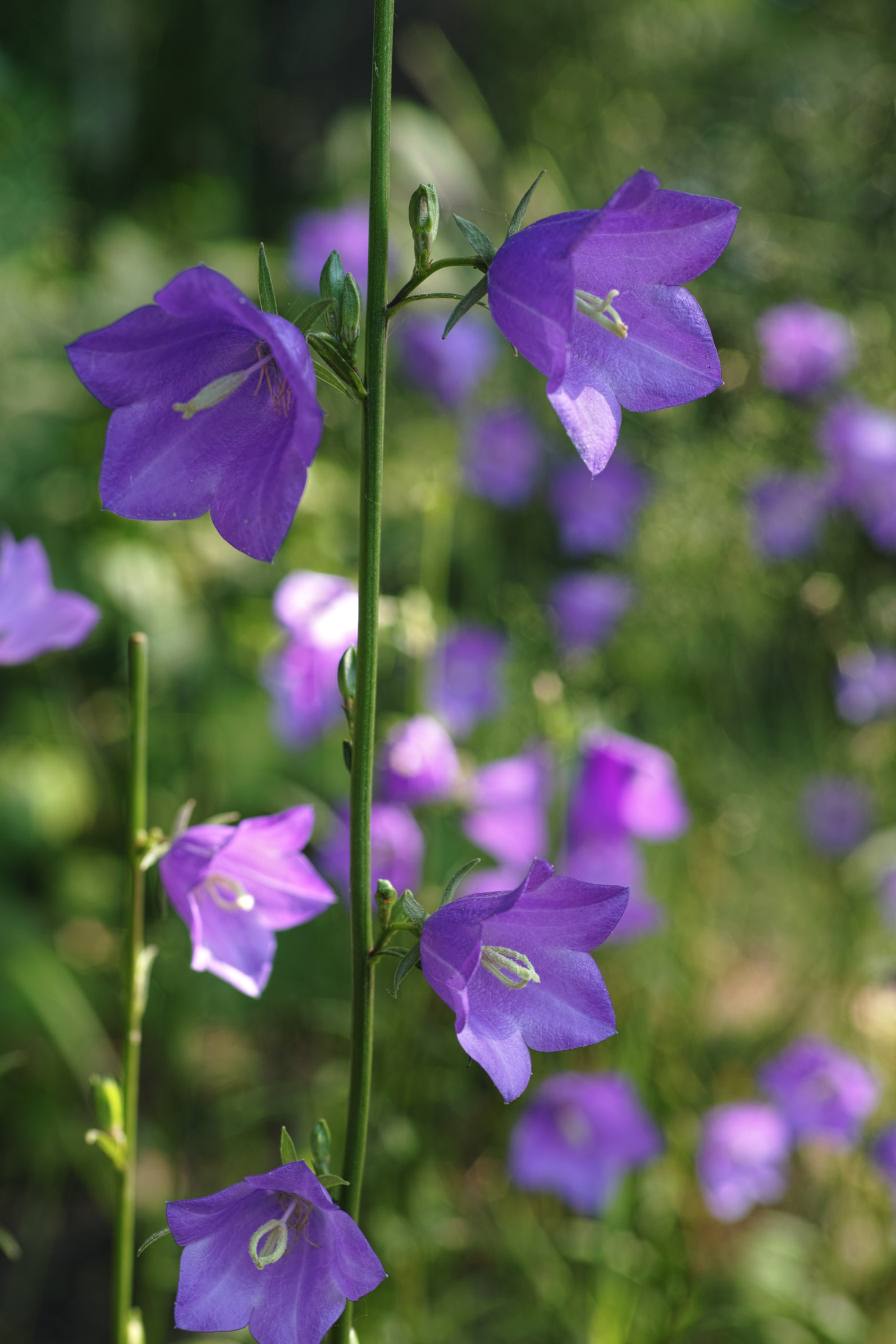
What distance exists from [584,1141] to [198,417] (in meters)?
1.41

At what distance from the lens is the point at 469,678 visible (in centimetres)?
220

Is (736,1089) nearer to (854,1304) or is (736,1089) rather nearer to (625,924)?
(854,1304)

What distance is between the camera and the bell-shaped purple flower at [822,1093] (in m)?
1.86

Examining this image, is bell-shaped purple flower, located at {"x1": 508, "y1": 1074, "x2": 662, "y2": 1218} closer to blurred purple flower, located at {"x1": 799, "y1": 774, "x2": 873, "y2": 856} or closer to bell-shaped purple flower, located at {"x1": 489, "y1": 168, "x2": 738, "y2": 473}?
blurred purple flower, located at {"x1": 799, "y1": 774, "x2": 873, "y2": 856}

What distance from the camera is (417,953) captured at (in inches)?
26.5

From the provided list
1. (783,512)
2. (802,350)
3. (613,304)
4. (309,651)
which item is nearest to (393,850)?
(309,651)

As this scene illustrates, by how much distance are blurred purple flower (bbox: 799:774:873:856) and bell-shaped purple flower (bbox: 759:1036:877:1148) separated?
82 cm

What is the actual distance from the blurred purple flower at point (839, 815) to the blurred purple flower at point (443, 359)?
136 cm

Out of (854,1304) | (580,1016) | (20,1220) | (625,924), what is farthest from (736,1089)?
(580,1016)

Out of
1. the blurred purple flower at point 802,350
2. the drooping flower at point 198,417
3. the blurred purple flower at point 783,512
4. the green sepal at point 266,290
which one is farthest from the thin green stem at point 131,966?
the blurred purple flower at point 802,350

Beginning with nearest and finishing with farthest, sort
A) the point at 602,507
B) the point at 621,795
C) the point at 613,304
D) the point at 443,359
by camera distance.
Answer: the point at 613,304 < the point at 621,795 < the point at 443,359 < the point at 602,507

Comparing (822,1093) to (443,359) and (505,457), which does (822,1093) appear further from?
(443,359)

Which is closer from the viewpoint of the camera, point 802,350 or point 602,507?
point 802,350

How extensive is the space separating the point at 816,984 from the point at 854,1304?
69cm
